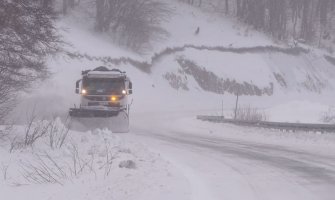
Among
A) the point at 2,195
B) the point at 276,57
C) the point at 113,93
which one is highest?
the point at 276,57

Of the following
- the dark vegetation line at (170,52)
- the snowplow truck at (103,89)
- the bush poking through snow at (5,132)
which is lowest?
the bush poking through snow at (5,132)

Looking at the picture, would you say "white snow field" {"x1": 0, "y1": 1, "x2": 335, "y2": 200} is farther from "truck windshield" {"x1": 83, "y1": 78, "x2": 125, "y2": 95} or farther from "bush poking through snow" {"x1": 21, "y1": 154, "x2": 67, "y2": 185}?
"truck windshield" {"x1": 83, "y1": 78, "x2": 125, "y2": 95}

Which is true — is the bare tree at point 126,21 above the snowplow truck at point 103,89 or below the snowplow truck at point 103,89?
above

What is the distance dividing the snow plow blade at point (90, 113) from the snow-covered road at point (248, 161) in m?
1.11

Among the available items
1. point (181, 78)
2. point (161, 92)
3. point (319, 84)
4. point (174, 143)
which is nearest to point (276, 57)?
point (319, 84)

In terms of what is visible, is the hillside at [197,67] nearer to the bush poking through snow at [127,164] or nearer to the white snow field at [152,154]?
the white snow field at [152,154]

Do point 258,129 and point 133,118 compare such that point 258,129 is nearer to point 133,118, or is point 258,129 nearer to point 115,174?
point 133,118

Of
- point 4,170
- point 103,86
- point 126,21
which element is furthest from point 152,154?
point 126,21

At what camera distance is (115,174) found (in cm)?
1185

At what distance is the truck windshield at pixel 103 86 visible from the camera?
81.2 feet

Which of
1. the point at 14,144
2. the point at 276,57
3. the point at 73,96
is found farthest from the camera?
the point at 276,57

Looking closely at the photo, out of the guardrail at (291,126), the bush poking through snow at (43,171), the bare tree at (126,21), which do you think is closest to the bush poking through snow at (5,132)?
the bush poking through snow at (43,171)

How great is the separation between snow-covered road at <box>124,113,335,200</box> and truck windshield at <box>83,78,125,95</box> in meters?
1.94

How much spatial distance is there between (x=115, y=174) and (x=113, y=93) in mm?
13188
